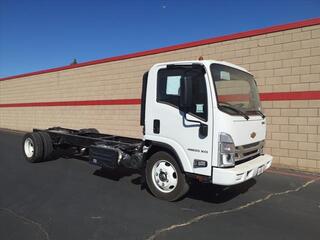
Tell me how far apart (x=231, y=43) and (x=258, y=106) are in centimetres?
494

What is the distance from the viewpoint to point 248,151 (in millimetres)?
6766

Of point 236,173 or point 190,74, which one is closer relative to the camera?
point 236,173

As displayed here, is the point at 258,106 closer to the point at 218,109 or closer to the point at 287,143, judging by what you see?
the point at 218,109

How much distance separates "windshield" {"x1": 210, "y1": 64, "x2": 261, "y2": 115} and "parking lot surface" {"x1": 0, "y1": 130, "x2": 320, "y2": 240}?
172 cm

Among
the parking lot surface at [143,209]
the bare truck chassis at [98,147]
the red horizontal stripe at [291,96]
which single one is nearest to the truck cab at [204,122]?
the parking lot surface at [143,209]

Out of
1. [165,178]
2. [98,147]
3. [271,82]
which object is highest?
[271,82]

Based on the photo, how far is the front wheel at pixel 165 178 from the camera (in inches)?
264

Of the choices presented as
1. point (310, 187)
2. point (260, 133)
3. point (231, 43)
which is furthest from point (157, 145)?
point (231, 43)

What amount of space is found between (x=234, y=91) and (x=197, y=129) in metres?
1.16

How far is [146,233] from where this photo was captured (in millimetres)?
5391

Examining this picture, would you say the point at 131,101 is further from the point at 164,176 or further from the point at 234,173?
the point at 234,173

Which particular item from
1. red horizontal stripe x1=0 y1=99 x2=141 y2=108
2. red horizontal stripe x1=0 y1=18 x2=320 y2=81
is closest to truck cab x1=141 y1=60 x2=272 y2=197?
red horizontal stripe x1=0 y1=18 x2=320 y2=81

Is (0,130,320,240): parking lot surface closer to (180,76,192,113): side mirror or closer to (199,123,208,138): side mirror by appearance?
(199,123,208,138): side mirror

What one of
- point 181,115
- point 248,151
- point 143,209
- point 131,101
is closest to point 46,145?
point 143,209
